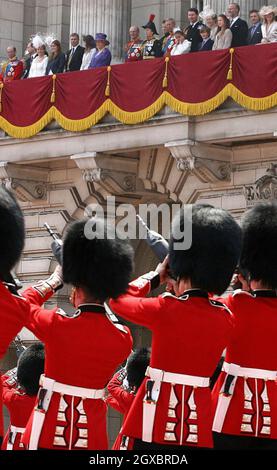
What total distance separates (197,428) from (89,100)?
37.5 feet

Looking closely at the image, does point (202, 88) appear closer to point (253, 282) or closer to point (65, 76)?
point (65, 76)

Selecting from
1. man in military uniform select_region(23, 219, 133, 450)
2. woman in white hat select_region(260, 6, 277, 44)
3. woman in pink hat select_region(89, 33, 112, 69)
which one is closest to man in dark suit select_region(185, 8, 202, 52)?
woman in white hat select_region(260, 6, 277, 44)

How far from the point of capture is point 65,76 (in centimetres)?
2067

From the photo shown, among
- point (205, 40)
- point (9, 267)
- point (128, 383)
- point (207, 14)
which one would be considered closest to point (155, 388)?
point (9, 267)

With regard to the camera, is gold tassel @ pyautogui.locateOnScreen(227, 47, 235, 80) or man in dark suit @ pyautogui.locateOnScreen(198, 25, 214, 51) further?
man in dark suit @ pyautogui.locateOnScreen(198, 25, 214, 51)

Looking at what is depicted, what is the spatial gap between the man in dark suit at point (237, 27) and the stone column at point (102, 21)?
325 cm

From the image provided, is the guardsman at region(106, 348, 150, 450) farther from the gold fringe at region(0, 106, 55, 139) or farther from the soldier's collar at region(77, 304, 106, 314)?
the gold fringe at region(0, 106, 55, 139)

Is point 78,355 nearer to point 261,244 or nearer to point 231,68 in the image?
point 261,244

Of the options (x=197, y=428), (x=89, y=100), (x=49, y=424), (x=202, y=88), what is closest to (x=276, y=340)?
(x=197, y=428)

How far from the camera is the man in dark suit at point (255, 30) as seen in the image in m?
19.3

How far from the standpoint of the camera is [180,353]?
9.27m

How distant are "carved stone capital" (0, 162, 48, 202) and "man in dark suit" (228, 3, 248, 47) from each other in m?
3.78

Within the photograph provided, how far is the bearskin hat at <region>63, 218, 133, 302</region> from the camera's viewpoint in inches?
370

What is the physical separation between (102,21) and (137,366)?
1076cm
